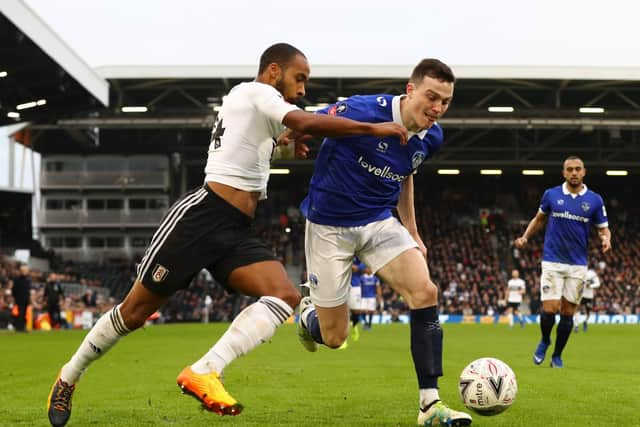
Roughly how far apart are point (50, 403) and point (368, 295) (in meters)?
20.0

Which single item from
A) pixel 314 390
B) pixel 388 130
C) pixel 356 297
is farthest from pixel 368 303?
pixel 388 130

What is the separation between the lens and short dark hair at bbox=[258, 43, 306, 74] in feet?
16.9

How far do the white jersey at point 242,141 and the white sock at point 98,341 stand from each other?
1057 millimetres

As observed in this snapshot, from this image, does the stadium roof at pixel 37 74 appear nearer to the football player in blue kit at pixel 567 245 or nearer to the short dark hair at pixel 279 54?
the football player in blue kit at pixel 567 245

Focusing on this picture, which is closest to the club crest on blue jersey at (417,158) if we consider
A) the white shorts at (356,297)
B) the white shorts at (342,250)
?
the white shorts at (342,250)

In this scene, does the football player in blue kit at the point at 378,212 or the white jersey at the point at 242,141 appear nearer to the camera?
the white jersey at the point at 242,141

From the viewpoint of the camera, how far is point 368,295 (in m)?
25.1

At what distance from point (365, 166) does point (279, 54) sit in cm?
108

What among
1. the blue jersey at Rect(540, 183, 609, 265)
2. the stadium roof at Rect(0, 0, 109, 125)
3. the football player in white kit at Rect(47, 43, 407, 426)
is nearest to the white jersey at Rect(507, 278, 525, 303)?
the stadium roof at Rect(0, 0, 109, 125)

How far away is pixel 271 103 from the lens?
4.86 meters

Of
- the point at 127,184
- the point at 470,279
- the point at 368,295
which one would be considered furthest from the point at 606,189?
the point at 368,295

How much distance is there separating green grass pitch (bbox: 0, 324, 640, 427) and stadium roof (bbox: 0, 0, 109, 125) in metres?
11.3

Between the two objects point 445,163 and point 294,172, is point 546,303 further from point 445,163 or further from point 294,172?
point 294,172

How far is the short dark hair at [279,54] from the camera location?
5.15 meters
